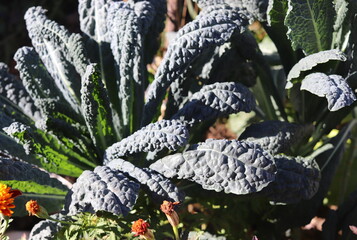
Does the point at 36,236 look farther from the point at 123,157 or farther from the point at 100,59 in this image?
the point at 100,59

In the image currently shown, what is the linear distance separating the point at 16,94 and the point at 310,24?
2.96ft

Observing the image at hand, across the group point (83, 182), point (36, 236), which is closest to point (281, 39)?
point (83, 182)

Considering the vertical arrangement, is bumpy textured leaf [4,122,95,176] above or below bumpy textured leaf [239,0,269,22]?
below

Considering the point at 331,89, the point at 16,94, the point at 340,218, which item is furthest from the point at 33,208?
the point at 340,218

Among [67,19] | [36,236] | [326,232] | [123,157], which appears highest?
[67,19]

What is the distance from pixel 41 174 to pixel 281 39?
0.82m

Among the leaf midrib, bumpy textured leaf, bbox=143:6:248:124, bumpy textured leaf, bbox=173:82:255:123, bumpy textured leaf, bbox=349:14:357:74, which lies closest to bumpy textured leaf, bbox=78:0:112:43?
bumpy textured leaf, bbox=143:6:248:124

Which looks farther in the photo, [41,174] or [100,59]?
[100,59]

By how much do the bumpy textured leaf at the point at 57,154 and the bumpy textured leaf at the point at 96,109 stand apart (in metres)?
0.08

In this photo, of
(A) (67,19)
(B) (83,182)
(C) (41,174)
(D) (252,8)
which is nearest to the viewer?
(B) (83,182)

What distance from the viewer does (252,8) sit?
1.46m

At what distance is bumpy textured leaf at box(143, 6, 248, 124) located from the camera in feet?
4.30

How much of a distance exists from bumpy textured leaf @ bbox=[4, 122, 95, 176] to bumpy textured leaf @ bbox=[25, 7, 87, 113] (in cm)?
14

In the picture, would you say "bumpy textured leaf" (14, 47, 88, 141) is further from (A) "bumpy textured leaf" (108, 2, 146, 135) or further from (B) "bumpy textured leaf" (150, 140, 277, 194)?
(B) "bumpy textured leaf" (150, 140, 277, 194)
